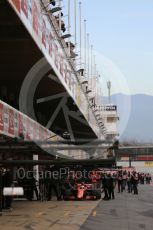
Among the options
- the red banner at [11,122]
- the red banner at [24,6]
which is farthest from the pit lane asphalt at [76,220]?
the red banner at [24,6]

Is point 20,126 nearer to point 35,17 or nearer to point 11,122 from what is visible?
point 11,122

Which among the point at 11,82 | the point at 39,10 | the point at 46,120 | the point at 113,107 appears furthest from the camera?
the point at 113,107

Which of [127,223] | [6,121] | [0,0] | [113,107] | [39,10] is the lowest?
[127,223]

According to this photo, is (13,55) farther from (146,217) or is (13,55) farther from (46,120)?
(46,120)

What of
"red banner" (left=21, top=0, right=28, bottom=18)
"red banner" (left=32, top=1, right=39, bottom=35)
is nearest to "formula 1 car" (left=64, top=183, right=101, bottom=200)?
"red banner" (left=32, top=1, right=39, bottom=35)

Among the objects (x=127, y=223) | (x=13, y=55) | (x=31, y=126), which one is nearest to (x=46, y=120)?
(x=31, y=126)

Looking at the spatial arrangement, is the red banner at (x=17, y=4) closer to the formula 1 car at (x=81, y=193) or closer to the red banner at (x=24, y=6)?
the red banner at (x=24, y=6)

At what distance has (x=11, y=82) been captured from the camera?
27.4 m

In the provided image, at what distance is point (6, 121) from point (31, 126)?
203 inches

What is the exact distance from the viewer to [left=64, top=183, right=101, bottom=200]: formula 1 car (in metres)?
28.1

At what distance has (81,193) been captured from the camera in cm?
2811

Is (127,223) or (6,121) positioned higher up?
(6,121)

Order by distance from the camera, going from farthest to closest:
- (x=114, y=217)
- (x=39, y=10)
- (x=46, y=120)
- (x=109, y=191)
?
(x=46, y=120) < (x=109, y=191) < (x=39, y=10) < (x=114, y=217)

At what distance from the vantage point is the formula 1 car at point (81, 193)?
2814 centimetres
